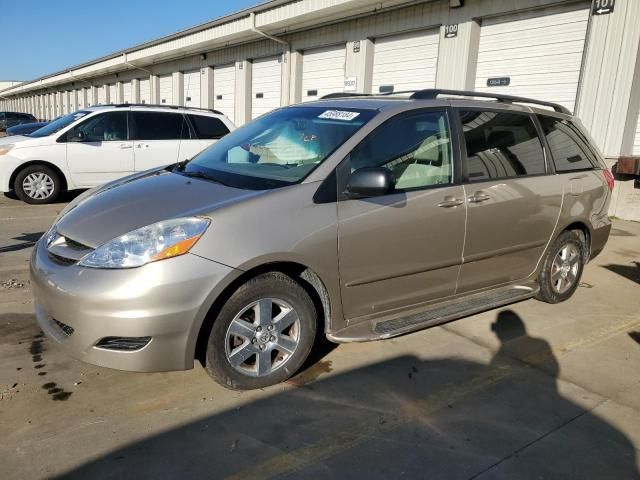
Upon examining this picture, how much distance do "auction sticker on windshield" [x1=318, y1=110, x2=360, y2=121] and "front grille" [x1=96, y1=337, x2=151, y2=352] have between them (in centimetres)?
198

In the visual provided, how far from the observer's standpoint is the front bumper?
2.66 meters

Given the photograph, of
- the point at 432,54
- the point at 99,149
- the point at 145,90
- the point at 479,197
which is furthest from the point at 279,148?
the point at 145,90

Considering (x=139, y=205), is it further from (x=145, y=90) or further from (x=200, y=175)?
(x=145, y=90)

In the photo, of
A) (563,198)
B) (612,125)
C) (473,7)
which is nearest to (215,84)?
(473,7)

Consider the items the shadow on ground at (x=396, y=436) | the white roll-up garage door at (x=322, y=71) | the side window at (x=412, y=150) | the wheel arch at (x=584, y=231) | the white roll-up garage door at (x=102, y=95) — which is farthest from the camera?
the white roll-up garage door at (x=102, y=95)

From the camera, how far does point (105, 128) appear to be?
9172 mm

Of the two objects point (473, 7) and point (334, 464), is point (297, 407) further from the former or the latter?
point (473, 7)

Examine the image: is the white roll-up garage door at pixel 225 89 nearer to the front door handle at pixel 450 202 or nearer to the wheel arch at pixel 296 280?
the front door handle at pixel 450 202

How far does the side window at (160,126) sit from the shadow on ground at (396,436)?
23.9 feet

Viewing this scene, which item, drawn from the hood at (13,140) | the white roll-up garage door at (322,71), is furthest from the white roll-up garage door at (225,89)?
the hood at (13,140)

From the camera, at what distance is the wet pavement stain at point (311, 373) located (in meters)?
3.26

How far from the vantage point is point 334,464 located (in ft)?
8.20

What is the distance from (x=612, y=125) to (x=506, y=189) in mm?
6140

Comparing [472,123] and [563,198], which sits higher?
[472,123]
